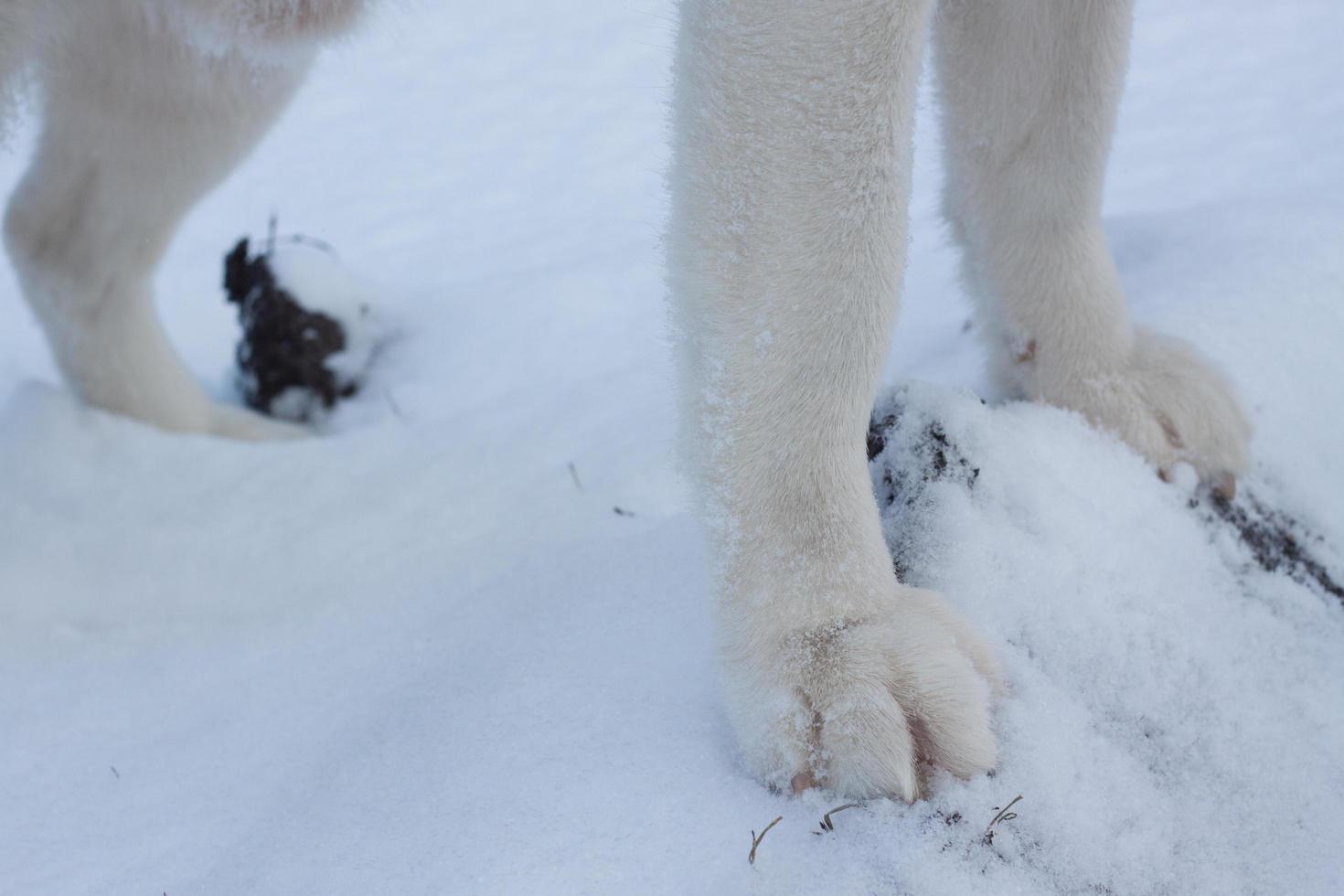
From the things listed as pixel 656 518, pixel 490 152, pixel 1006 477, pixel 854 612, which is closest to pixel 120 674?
pixel 656 518

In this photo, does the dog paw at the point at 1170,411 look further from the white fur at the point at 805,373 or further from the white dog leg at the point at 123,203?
the white dog leg at the point at 123,203

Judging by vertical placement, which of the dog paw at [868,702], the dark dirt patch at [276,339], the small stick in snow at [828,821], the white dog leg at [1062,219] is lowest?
the dark dirt patch at [276,339]

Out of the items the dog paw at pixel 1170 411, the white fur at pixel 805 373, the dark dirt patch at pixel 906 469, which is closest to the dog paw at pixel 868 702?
the white fur at pixel 805 373

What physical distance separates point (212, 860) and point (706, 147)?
86 cm

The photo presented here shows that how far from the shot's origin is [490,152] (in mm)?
3873

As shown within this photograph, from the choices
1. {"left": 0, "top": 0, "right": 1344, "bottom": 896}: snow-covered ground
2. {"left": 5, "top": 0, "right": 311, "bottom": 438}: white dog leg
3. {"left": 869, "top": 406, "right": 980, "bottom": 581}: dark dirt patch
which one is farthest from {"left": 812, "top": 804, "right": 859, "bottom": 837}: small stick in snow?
{"left": 5, "top": 0, "right": 311, "bottom": 438}: white dog leg

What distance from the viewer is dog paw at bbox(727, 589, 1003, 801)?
0.94 metres

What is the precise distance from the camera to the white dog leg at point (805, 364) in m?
0.97

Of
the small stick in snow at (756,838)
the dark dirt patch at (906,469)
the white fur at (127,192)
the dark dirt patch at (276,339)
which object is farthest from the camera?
the dark dirt patch at (276,339)

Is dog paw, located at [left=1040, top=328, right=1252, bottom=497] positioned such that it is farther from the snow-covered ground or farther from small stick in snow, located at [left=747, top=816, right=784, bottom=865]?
small stick in snow, located at [left=747, top=816, right=784, bottom=865]

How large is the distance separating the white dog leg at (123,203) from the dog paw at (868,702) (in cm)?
161

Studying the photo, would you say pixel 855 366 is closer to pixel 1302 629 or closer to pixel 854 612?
pixel 854 612

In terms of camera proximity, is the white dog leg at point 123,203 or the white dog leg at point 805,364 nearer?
the white dog leg at point 805,364

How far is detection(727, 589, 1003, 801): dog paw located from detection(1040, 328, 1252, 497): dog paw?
1.71 feet
